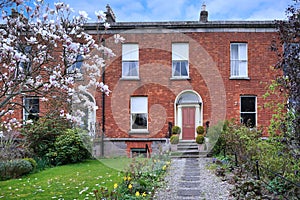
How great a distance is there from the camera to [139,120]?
62.5ft

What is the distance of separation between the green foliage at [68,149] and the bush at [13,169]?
2603mm

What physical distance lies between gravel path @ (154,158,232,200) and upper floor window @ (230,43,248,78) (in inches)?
328

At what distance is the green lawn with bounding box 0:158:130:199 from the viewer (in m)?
8.73

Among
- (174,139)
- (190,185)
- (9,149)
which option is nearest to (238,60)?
(174,139)

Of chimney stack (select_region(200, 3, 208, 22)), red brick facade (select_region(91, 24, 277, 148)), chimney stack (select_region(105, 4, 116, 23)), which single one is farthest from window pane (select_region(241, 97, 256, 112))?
chimney stack (select_region(105, 4, 116, 23))

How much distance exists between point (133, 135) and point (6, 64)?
1322 centimetres

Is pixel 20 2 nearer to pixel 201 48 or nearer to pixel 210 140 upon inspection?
pixel 210 140

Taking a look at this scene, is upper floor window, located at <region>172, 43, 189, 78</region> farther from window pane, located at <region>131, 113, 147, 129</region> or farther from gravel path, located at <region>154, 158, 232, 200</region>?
gravel path, located at <region>154, 158, 232, 200</region>

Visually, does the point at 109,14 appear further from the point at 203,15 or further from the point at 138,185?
the point at 138,185

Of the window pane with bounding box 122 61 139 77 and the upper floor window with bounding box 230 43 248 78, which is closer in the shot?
the upper floor window with bounding box 230 43 248 78

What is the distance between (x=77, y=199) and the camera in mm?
7977

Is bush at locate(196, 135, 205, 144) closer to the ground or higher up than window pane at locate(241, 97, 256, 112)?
closer to the ground

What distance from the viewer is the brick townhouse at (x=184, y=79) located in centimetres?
1873

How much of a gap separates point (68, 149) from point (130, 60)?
647cm
